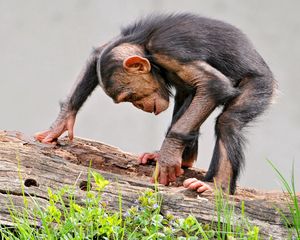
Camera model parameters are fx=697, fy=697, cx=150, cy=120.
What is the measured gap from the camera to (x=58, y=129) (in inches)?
167

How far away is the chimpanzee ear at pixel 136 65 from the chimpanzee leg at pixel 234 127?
51 cm

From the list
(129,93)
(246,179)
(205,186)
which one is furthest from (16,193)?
(246,179)

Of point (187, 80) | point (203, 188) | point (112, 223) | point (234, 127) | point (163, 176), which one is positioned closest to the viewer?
point (112, 223)

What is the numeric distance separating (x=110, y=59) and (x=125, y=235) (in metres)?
1.49

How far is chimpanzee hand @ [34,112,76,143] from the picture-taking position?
165 inches

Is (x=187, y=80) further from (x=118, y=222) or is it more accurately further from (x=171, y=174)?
(x=118, y=222)

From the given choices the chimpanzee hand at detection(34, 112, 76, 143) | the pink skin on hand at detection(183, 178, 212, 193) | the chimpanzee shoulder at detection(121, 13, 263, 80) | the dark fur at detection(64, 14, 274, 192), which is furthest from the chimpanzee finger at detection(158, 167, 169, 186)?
the chimpanzee hand at detection(34, 112, 76, 143)

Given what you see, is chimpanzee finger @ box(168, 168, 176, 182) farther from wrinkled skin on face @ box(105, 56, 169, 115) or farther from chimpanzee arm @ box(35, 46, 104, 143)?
chimpanzee arm @ box(35, 46, 104, 143)

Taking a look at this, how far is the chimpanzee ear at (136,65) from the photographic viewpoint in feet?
13.1

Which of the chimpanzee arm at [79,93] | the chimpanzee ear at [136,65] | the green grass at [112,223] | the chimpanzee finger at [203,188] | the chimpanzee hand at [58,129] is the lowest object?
the green grass at [112,223]

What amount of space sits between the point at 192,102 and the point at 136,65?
42 cm

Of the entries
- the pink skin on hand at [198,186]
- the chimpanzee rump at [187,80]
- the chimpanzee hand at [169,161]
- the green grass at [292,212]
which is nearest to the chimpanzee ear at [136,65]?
the chimpanzee rump at [187,80]

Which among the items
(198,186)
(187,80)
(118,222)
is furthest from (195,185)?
(187,80)

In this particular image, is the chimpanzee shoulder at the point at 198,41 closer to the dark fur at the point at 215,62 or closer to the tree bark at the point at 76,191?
the dark fur at the point at 215,62
